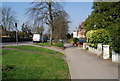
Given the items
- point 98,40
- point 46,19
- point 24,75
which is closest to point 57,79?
point 24,75

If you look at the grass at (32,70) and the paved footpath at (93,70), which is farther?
the paved footpath at (93,70)

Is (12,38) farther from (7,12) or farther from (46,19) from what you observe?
(46,19)

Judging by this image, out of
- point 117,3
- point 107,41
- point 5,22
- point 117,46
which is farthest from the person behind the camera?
point 5,22

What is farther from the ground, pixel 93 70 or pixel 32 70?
pixel 32 70

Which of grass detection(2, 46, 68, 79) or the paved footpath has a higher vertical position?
grass detection(2, 46, 68, 79)

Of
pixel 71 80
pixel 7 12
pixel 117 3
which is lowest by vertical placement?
pixel 71 80

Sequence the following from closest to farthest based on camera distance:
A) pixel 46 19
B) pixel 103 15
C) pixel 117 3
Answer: pixel 117 3 → pixel 103 15 → pixel 46 19

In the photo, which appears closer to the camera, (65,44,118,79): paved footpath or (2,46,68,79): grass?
(2,46,68,79): grass

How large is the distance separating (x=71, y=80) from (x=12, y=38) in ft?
125

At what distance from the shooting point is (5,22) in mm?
40156

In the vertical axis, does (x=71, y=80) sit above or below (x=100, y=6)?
below

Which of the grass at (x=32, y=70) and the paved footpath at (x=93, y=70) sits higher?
the grass at (x=32, y=70)

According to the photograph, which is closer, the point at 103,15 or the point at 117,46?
the point at 117,46

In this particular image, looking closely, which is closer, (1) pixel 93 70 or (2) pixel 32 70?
(2) pixel 32 70
